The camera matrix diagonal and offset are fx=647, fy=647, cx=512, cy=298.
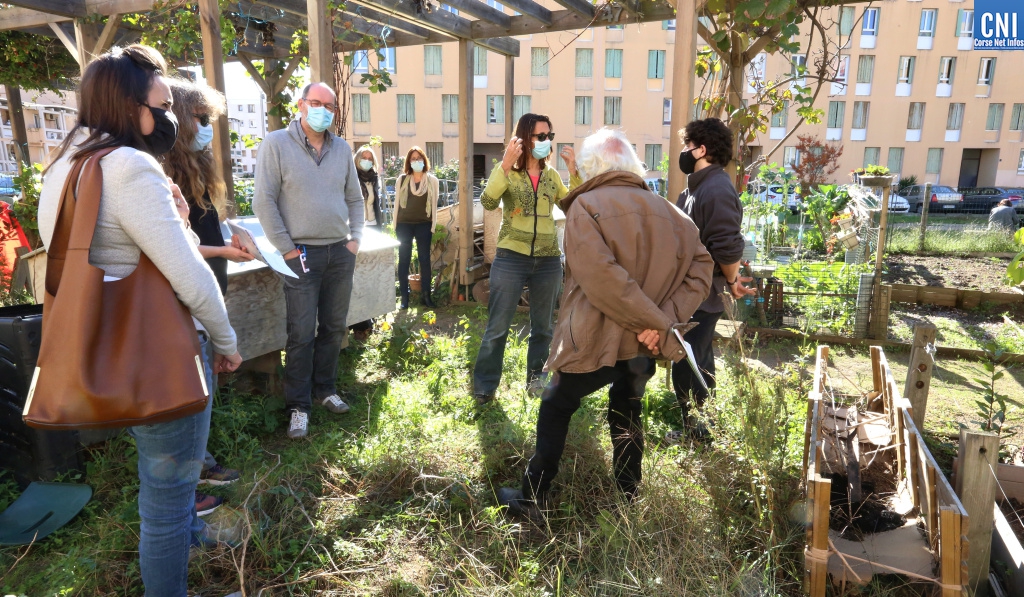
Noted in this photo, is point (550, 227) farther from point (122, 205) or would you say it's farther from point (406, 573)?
point (122, 205)

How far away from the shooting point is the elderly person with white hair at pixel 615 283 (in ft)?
8.09

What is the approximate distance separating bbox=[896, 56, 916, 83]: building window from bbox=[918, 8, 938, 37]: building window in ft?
4.18

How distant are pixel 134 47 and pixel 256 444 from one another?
2219 mm

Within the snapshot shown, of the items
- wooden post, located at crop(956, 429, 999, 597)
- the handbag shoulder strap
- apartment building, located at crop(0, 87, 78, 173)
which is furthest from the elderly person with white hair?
apartment building, located at crop(0, 87, 78, 173)

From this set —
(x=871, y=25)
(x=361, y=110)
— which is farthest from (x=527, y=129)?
(x=871, y=25)

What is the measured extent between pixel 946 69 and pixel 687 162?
39.6 metres

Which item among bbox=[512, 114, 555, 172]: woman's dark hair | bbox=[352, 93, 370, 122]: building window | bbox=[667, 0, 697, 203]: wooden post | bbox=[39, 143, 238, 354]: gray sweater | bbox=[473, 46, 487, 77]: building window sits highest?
bbox=[473, 46, 487, 77]: building window

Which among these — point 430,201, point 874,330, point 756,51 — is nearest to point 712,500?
point 756,51

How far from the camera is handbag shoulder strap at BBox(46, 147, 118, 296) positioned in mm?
1731

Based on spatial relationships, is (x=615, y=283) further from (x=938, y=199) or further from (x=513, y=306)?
(x=938, y=199)

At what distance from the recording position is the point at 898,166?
3584 centimetres

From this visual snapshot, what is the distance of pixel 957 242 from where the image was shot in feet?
38.9

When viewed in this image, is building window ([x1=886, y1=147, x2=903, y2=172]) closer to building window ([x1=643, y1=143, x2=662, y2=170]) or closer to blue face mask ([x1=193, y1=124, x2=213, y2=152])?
building window ([x1=643, y1=143, x2=662, y2=170])

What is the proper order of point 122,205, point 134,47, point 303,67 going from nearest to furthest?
point 122,205 → point 134,47 → point 303,67
